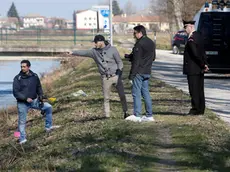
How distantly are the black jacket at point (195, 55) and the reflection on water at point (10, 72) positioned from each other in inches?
504

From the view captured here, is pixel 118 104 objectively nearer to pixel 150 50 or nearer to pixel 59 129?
pixel 59 129

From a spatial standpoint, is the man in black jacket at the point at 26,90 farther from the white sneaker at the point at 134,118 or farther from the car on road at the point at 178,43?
the car on road at the point at 178,43

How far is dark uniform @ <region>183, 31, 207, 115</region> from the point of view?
42.3 feet

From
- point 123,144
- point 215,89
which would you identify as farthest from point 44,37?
point 123,144

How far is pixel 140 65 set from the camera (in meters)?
12.1

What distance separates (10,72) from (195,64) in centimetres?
3877

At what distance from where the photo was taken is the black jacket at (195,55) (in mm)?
12875

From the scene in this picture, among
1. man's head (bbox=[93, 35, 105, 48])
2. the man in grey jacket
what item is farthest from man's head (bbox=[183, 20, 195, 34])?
man's head (bbox=[93, 35, 105, 48])

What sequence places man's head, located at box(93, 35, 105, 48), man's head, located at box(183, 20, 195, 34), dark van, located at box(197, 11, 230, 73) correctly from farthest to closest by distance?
dark van, located at box(197, 11, 230, 73) → man's head, located at box(183, 20, 195, 34) → man's head, located at box(93, 35, 105, 48)

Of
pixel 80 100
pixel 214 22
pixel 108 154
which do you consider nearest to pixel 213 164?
pixel 108 154

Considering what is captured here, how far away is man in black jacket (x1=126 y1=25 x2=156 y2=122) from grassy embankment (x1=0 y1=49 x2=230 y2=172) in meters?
0.39

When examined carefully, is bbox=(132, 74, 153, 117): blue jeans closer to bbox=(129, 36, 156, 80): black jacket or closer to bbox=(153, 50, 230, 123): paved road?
bbox=(129, 36, 156, 80): black jacket

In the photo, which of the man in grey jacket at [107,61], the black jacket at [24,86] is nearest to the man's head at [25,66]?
the black jacket at [24,86]

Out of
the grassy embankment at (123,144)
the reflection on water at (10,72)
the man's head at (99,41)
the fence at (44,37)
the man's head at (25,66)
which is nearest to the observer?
the grassy embankment at (123,144)
